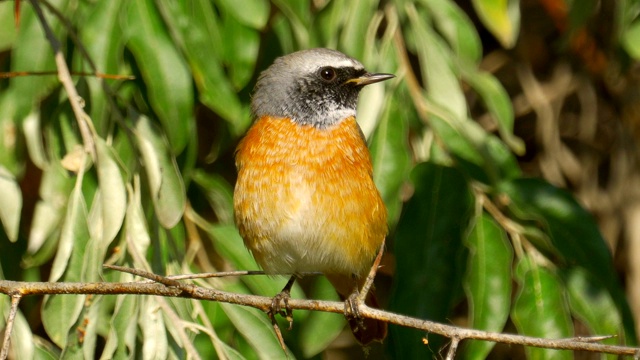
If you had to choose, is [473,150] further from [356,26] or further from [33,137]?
[33,137]

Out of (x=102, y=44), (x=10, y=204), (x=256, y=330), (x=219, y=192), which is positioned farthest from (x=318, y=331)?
(x=102, y=44)

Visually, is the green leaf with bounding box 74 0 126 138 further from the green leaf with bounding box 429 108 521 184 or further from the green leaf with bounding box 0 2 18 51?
the green leaf with bounding box 429 108 521 184

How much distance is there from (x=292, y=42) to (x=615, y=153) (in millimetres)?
2988

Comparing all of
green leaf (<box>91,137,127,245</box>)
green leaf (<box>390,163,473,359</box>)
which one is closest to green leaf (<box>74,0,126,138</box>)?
green leaf (<box>91,137,127,245</box>)

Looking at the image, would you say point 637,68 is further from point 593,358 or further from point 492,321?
point 492,321

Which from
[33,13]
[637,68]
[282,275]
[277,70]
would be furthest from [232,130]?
[637,68]

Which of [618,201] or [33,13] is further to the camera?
[618,201]

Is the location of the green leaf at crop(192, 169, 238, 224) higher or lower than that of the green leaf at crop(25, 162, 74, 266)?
lower

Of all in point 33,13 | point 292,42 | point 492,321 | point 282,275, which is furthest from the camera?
point 292,42

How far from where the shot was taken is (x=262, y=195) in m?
3.97

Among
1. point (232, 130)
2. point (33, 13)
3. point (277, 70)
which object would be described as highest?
point (33, 13)

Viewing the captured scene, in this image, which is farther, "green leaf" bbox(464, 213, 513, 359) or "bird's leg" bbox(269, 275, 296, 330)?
"green leaf" bbox(464, 213, 513, 359)

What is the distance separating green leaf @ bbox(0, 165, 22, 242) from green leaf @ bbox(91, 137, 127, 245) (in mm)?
293

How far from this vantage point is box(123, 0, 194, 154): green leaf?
3.81 meters
